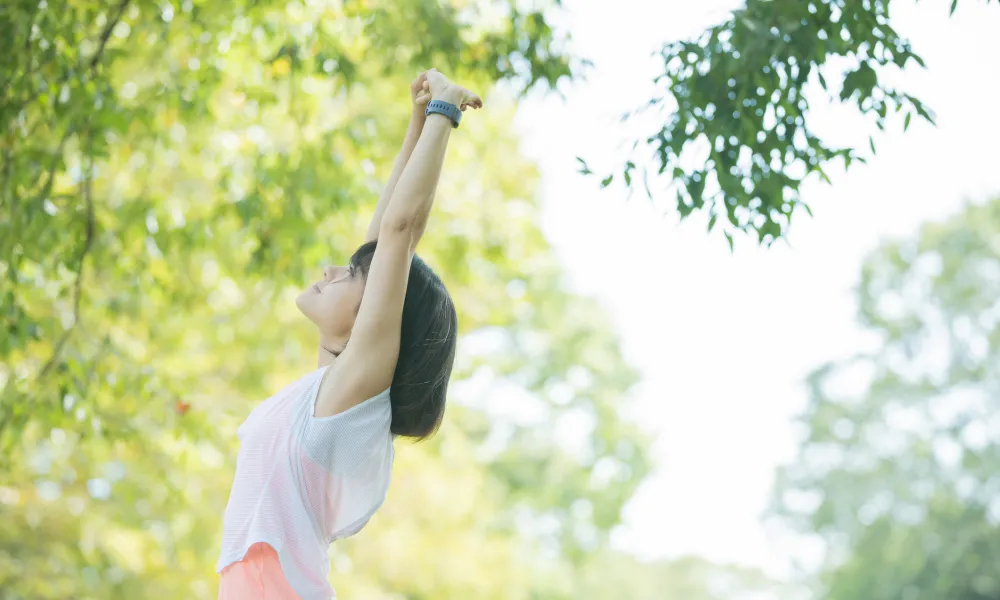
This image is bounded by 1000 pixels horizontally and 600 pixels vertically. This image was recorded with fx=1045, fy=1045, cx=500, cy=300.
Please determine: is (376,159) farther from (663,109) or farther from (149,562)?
(663,109)

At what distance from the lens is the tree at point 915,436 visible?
762 inches

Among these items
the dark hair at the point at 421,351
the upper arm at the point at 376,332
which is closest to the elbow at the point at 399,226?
the upper arm at the point at 376,332

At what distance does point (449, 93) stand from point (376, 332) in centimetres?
56

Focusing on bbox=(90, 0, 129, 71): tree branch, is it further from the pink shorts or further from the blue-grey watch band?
the pink shorts

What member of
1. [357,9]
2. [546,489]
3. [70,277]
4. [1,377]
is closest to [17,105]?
[357,9]

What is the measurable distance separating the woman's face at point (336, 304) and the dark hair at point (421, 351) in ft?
0.11

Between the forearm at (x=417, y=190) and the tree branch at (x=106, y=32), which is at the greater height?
the tree branch at (x=106, y=32)

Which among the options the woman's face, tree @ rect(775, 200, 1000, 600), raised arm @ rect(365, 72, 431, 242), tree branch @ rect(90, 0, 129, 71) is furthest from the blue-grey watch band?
tree @ rect(775, 200, 1000, 600)

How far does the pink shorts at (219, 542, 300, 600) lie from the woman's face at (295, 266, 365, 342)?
500mm

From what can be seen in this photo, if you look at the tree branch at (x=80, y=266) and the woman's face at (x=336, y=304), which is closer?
the woman's face at (x=336, y=304)

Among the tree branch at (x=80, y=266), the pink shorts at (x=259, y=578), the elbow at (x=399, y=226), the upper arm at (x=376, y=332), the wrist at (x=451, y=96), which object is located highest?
the tree branch at (x=80, y=266)

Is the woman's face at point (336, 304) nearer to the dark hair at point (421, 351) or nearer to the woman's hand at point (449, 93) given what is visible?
the dark hair at point (421, 351)

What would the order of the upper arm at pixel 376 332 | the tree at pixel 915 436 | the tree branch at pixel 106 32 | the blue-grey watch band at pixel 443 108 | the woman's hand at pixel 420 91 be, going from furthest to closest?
the tree at pixel 915 436 < the tree branch at pixel 106 32 < the woman's hand at pixel 420 91 < the blue-grey watch band at pixel 443 108 < the upper arm at pixel 376 332

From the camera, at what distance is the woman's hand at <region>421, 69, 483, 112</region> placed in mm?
2279
